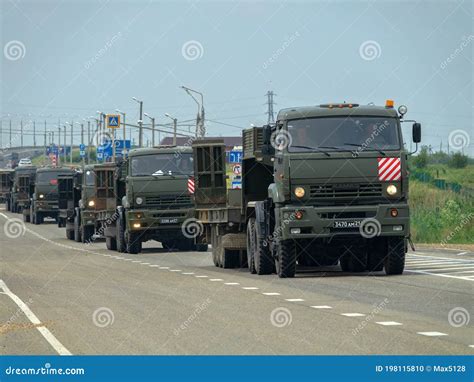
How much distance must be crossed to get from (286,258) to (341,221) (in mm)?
1346

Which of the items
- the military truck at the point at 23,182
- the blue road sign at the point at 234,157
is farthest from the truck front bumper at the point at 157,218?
the military truck at the point at 23,182

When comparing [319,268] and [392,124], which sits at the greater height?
[392,124]

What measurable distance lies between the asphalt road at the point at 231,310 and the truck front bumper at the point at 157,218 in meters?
6.23

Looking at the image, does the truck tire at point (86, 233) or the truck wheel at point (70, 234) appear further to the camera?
the truck wheel at point (70, 234)

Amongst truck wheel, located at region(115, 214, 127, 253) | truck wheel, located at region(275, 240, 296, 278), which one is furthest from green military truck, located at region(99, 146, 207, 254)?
truck wheel, located at region(275, 240, 296, 278)

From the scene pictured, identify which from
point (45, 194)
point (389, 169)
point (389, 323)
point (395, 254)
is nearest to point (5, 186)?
point (45, 194)

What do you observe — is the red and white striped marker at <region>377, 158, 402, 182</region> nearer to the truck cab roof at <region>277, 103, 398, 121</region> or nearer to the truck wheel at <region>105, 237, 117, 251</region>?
the truck cab roof at <region>277, 103, 398, 121</region>

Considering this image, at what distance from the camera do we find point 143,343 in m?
14.2

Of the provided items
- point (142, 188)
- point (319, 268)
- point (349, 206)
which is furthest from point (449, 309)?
point (142, 188)

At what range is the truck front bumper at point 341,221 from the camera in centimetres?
2441

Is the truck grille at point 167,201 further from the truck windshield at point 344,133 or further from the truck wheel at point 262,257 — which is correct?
the truck windshield at point 344,133

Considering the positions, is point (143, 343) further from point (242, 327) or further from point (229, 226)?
point (229, 226)

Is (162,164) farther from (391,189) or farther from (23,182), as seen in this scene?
(23,182)
